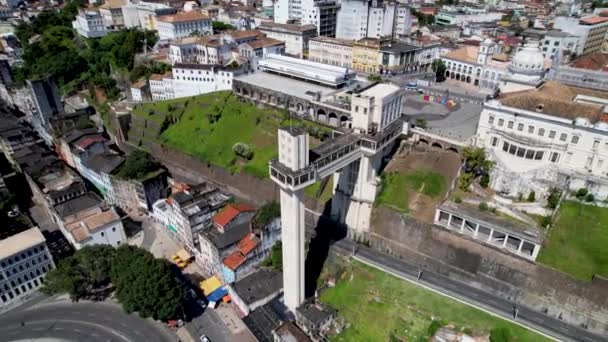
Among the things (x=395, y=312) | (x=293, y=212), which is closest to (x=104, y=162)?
(x=293, y=212)

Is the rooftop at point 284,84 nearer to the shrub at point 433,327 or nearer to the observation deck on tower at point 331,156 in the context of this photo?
the observation deck on tower at point 331,156

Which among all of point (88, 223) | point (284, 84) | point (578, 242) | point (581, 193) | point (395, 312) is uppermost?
point (284, 84)

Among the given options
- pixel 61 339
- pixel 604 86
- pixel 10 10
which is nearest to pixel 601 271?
pixel 604 86

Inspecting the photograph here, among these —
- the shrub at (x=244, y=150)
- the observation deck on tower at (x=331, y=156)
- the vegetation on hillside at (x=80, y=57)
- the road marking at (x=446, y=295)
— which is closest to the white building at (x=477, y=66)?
the observation deck on tower at (x=331, y=156)

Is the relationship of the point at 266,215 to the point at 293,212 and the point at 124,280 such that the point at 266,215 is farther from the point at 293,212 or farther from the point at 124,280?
the point at 124,280

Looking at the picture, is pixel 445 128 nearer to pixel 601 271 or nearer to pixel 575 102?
pixel 575 102

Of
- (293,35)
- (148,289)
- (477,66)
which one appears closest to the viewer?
(148,289)

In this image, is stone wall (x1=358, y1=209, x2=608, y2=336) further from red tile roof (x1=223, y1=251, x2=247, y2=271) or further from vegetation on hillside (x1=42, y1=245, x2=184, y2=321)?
vegetation on hillside (x1=42, y1=245, x2=184, y2=321)

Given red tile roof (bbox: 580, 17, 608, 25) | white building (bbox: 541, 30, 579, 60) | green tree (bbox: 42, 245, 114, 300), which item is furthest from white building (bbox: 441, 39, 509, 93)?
green tree (bbox: 42, 245, 114, 300)
